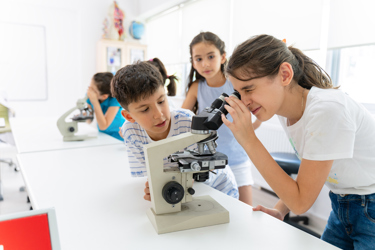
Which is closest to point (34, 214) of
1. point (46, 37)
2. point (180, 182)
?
point (180, 182)

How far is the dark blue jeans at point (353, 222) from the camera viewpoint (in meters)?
0.93

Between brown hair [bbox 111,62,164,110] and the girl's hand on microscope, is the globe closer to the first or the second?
the girl's hand on microscope

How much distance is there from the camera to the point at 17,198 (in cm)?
296

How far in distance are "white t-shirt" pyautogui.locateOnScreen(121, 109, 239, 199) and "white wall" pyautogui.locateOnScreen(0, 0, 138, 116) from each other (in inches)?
183

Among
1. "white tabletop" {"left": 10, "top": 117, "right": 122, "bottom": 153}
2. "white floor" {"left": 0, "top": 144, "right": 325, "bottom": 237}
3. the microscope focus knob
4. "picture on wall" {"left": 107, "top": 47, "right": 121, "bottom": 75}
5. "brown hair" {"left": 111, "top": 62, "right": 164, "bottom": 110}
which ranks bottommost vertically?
"white floor" {"left": 0, "top": 144, "right": 325, "bottom": 237}

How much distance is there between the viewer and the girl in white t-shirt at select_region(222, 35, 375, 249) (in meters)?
0.83

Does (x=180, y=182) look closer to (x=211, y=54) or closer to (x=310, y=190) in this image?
(x=310, y=190)

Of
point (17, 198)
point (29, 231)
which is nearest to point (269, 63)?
point (29, 231)

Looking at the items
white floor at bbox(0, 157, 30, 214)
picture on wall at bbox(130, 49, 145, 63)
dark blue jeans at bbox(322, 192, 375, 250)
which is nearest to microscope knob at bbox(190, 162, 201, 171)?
dark blue jeans at bbox(322, 192, 375, 250)

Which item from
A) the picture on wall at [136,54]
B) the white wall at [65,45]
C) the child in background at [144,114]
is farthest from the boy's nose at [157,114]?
the white wall at [65,45]

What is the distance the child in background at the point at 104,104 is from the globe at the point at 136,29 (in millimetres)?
3402

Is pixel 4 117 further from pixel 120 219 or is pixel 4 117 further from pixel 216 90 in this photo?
pixel 120 219

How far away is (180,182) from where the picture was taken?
948 mm

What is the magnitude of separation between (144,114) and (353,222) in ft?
2.89
